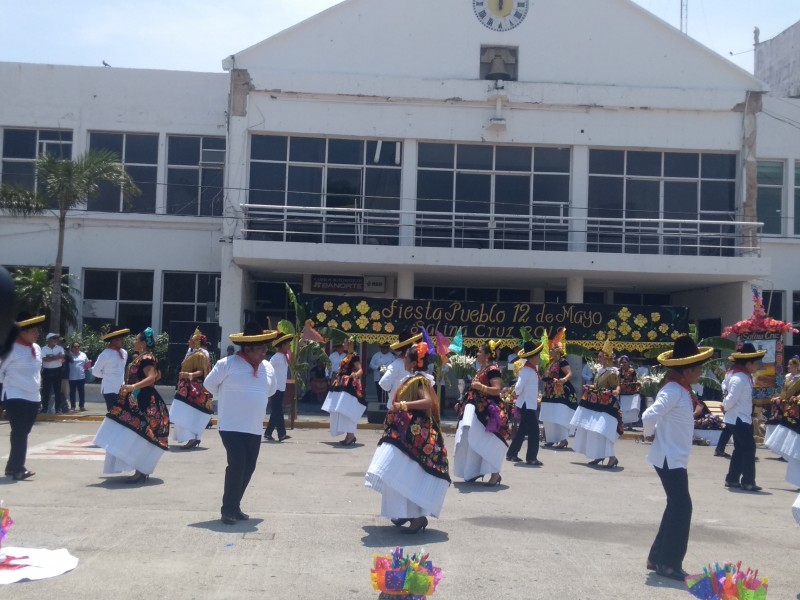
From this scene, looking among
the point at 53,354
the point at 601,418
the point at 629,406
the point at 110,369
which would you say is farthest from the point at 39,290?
the point at 601,418

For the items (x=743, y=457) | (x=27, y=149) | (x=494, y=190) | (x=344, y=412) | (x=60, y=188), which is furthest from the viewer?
(x=27, y=149)

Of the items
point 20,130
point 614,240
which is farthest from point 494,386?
point 20,130

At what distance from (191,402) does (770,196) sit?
18443 mm

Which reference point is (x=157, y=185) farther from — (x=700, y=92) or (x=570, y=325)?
(x=700, y=92)

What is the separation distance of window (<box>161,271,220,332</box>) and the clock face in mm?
9912

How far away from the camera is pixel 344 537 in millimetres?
8133

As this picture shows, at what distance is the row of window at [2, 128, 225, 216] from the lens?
25.5m

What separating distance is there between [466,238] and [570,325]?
345cm

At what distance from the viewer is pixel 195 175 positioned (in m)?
25.8

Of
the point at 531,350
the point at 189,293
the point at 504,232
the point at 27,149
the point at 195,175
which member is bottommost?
the point at 531,350

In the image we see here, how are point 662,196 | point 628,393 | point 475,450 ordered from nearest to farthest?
point 475,450
point 628,393
point 662,196

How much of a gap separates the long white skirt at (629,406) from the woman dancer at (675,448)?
40.0ft

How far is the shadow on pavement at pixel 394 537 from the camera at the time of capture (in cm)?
799

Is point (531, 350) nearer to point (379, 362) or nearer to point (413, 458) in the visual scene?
point (413, 458)
